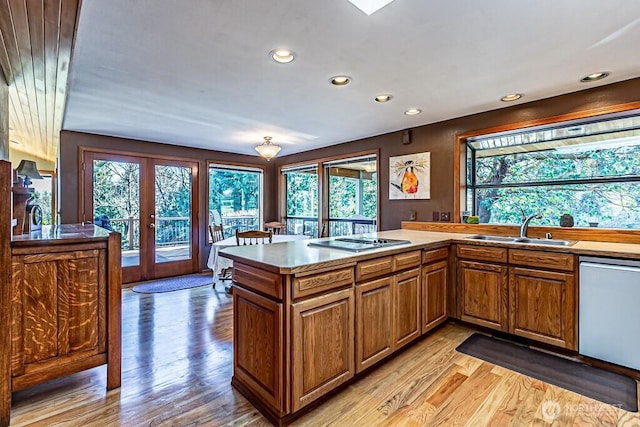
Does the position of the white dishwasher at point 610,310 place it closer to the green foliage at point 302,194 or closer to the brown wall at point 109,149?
the green foliage at point 302,194

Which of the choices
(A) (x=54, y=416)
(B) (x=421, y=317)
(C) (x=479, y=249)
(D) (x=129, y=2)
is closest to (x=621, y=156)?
(C) (x=479, y=249)

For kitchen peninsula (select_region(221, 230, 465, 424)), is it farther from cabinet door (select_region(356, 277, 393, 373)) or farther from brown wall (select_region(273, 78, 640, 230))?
brown wall (select_region(273, 78, 640, 230))

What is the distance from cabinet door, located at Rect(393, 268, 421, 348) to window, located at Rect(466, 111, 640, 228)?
1.77m

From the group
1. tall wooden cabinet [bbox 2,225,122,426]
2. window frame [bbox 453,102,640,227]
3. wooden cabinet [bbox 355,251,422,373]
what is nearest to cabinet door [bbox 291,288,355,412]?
wooden cabinet [bbox 355,251,422,373]

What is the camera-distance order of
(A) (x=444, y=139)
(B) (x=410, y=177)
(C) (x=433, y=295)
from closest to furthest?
(C) (x=433, y=295), (A) (x=444, y=139), (B) (x=410, y=177)

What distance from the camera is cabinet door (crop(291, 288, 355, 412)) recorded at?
174 centimetres

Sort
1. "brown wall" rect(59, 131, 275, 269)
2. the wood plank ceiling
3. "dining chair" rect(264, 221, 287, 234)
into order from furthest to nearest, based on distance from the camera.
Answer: "dining chair" rect(264, 221, 287, 234) < "brown wall" rect(59, 131, 275, 269) < the wood plank ceiling

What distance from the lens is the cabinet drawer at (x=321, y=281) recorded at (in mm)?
1741

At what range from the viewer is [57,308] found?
1.92 m

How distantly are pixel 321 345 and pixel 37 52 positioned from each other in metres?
2.71

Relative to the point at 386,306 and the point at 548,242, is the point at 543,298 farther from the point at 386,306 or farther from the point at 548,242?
the point at 386,306

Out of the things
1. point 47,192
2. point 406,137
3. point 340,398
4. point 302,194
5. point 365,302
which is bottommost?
point 340,398

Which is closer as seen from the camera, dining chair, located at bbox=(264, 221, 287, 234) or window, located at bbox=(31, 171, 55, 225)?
dining chair, located at bbox=(264, 221, 287, 234)

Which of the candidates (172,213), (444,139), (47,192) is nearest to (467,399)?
(444,139)
